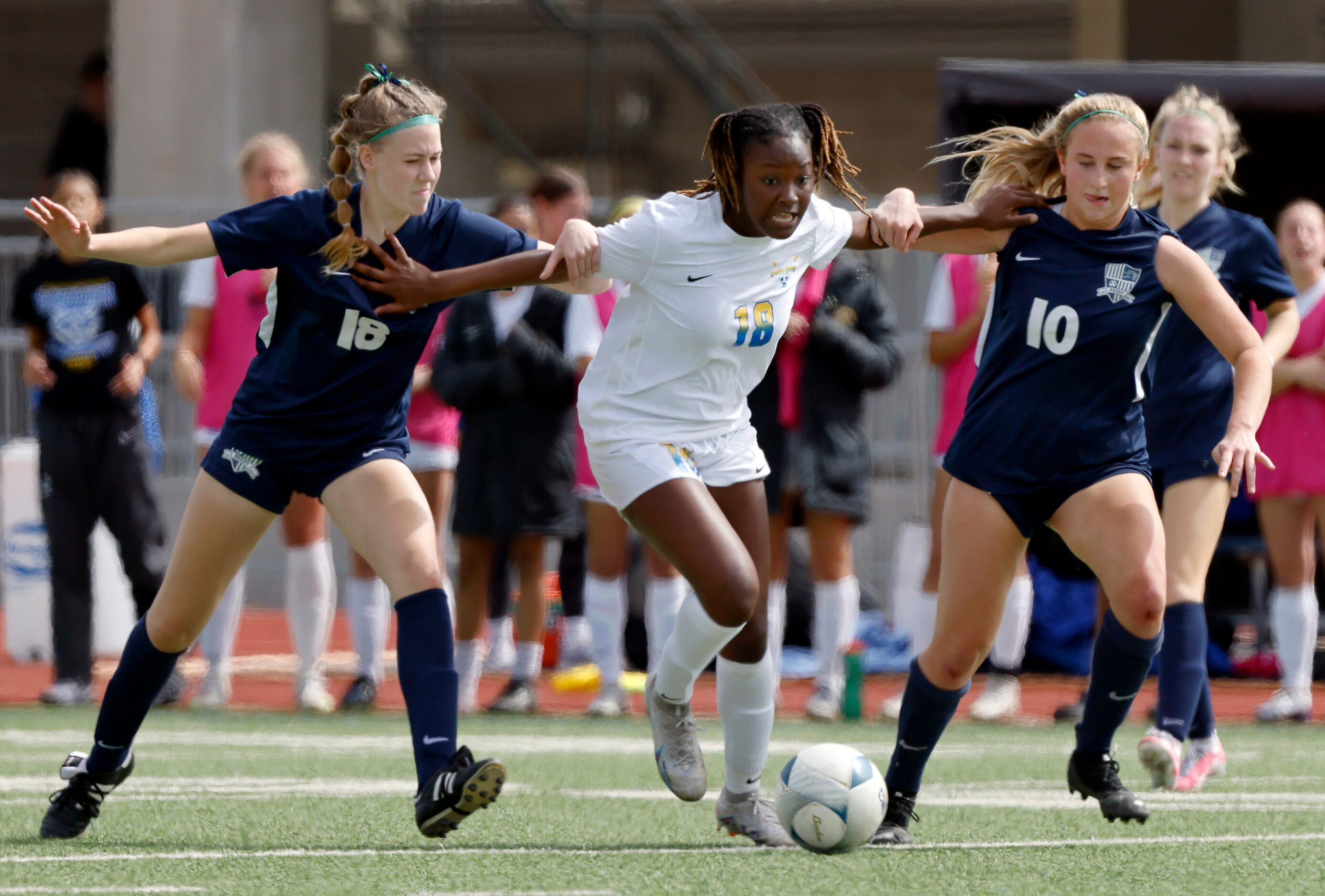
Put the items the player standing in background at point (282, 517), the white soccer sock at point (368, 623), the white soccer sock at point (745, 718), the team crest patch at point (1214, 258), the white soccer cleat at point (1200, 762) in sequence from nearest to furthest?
the white soccer sock at point (745, 718) → the white soccer cleat at point (1200, 762) → the team crest patch at point (1214, 258) → the player standing in background at point (282, 517) → the white soccer sock at point (368, 623)

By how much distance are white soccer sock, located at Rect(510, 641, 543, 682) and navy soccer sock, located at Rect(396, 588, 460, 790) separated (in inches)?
158

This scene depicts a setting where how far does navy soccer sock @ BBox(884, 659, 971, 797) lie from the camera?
4.93 meters

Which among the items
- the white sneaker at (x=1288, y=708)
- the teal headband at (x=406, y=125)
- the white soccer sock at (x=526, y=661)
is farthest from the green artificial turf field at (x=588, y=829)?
the teal headband at (x=406, y=125)

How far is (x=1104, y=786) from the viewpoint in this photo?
513 cm

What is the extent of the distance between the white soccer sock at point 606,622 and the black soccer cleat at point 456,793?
13.7 feet

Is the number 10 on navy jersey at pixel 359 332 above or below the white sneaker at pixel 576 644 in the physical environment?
above

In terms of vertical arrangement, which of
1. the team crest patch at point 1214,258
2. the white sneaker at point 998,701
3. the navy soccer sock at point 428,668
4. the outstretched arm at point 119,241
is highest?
the team crest patch at point 1214,258

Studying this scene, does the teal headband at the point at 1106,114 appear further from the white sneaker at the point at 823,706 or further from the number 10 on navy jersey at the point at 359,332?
the white sneaker at the point at 823,706

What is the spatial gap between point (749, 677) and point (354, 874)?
1.19 m

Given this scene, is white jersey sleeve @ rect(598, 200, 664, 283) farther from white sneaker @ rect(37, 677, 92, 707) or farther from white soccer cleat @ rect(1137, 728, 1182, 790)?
white sneaker @ rect(37, 677, 92, 707)

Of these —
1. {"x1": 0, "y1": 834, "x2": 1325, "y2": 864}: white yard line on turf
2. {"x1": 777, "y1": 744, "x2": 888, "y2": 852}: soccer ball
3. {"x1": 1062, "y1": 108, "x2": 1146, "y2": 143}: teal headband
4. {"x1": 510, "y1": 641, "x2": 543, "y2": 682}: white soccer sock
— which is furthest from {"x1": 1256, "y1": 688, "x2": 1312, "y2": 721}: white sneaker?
{"x1": 777, "y1": 744, "x2": 888, "y2": 852}: soccer ball

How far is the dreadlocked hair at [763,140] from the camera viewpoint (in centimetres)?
476

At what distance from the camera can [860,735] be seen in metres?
7.76

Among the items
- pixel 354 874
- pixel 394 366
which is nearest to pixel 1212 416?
pixel 394 366
